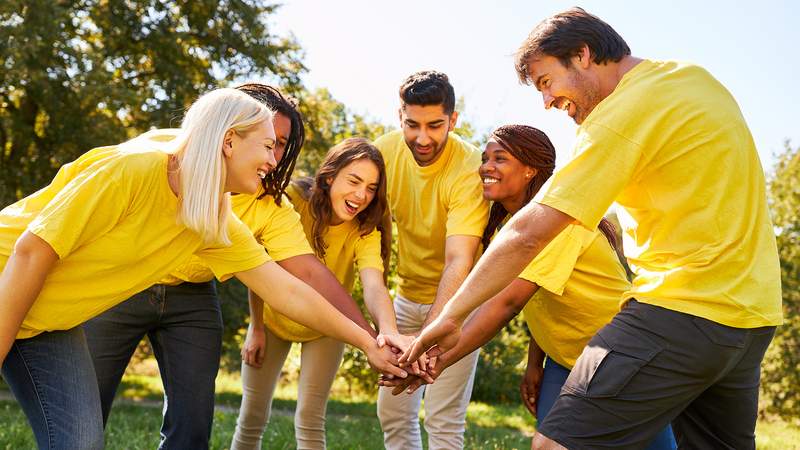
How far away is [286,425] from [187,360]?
5008mm

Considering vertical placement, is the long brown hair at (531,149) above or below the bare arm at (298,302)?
above

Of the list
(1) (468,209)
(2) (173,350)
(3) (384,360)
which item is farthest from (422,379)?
(2) (173,350)

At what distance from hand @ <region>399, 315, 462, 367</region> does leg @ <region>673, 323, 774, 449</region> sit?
1057mm

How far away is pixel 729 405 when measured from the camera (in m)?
3.26

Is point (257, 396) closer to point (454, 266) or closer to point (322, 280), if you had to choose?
point (322, 280)

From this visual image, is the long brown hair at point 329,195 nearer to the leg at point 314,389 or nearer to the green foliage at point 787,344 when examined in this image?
the leg at point 314,389

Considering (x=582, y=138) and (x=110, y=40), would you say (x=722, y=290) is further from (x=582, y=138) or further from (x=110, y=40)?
(x=110, y=40)

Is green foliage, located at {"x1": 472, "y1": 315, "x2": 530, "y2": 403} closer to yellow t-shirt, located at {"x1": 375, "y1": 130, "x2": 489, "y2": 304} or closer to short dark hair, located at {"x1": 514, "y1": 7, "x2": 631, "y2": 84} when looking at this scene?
yellow t-shirt, located at {"x1": 375, "y1": 130, "x2": 489, "y2": 304}

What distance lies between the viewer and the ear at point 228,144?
142 inches

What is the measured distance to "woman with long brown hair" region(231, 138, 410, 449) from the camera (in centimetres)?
501

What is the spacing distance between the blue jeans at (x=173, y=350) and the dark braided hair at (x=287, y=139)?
738 mm

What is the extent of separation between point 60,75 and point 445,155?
12.6 metres

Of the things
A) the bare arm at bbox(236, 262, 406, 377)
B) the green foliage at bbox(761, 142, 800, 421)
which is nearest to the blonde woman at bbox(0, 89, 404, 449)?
the bare arm at bbox(236, 262, 406, 377)

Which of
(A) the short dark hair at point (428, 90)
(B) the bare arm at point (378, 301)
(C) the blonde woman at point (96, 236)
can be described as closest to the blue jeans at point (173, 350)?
(C) the blonde woman at point (96, 236)
